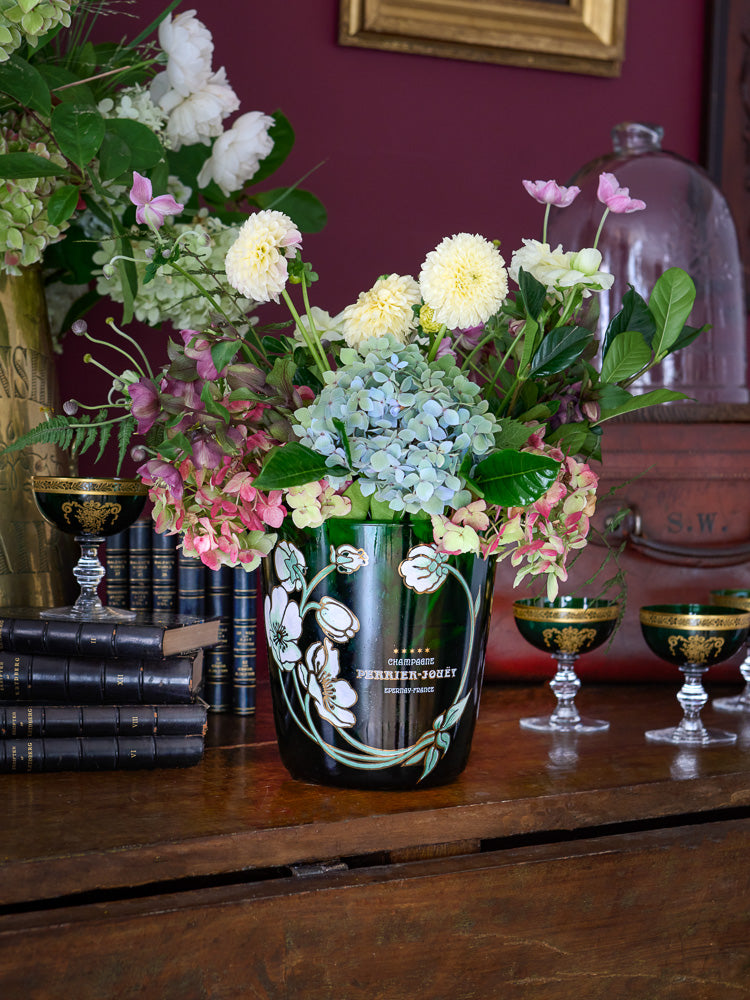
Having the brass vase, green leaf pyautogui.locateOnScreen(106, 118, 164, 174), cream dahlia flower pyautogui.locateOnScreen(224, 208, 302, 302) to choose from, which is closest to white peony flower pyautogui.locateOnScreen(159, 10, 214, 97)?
green leaf pyautogui.locateOnScreen(106, 118, 164, 174)

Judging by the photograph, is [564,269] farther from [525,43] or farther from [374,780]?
[525,43]

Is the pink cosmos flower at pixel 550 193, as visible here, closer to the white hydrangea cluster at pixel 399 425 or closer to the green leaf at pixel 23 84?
the white hydrangea cluster at pixel 399 425

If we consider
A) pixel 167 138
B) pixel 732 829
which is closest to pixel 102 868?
pixel 732 829

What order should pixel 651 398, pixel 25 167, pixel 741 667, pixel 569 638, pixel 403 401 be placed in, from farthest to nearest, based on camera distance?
1. pixel 741 667
2. pixel 569 638
3. pixel 25 167
4. pixel 651 398
5. pixel 403 401

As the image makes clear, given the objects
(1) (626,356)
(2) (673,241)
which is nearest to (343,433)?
(1) (626,356)

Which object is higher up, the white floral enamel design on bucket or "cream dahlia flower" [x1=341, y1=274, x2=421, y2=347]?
"cream dahlia flower" [x1=341, y1=274, x2=421, y2=347]

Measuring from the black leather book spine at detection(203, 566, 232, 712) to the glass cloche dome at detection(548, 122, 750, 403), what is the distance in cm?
66

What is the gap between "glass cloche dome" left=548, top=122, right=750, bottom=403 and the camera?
4.66 feet

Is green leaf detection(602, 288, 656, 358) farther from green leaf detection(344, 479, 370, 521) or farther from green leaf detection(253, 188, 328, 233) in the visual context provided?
green leaf detection(253, 188, 328, 233)

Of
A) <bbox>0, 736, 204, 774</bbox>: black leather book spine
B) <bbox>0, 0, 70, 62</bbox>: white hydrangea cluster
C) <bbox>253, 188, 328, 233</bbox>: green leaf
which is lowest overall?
<bbox>0, 736, 204, 774</bbox>: black leather book spine

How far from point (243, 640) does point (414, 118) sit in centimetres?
84

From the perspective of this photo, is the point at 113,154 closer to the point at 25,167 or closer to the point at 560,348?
the point at 25,167

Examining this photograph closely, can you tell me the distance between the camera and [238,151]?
1112mm

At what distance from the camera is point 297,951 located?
0.70 meters
